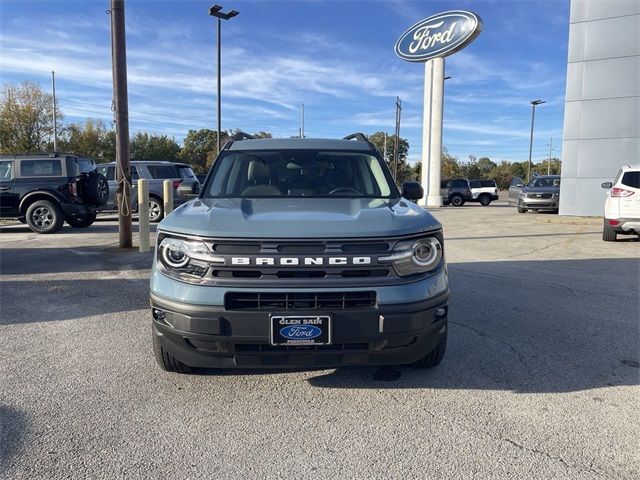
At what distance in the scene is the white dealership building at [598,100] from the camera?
16.6 metres

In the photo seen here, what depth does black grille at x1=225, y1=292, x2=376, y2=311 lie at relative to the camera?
2891mm

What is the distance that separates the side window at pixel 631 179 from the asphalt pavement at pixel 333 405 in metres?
5.81

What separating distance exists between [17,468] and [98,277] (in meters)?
4.91

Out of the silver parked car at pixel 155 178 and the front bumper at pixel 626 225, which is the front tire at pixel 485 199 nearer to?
the front bumper at pixel 626 225

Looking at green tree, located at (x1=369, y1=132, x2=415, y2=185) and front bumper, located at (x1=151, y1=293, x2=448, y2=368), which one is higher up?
green tree, located at (x1=369, y1=132, x2=415, y2=185)

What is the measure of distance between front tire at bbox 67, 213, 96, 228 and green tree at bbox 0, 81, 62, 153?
35.1m

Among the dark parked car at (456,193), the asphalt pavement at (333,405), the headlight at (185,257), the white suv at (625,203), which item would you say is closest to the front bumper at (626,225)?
the white suv at (625,203)

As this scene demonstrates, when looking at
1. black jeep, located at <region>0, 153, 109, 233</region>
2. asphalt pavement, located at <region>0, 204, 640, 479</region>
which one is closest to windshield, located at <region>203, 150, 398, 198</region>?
asphalt pavement, located at <region>0, 204, 640, 479</region>

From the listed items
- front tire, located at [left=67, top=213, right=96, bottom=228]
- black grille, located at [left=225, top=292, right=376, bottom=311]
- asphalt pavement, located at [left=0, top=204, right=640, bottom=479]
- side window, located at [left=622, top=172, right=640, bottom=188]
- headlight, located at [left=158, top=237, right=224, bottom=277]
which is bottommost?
asphalt pavement, located at [left=0, top=204, right=640, bottom=479]

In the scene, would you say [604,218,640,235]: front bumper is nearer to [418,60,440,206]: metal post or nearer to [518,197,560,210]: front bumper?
[518,197,560,210]: front bumper

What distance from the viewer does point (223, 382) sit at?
354 centimetres

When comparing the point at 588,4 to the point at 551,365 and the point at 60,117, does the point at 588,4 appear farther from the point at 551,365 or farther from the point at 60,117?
the point at 60,117

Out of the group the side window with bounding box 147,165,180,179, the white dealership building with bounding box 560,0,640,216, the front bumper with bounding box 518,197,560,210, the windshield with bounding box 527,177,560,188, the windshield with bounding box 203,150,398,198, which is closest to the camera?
the windshield with bounding box 203,150,398,198

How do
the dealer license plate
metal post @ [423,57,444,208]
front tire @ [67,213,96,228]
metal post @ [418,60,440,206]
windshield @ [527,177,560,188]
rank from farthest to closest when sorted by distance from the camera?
metal post @ [418,60,440,206] → metal post @ [423,57,444,208] → windshield @ [527,177,560,188] → front tire @ [67,213,96,228] → the dealer license plate
